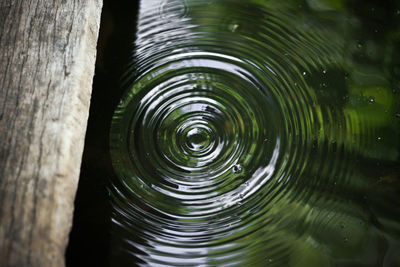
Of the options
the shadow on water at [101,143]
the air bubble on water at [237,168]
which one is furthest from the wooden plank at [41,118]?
the air bubble on water at [237,168]

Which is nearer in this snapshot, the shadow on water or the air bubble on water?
the shadow on water

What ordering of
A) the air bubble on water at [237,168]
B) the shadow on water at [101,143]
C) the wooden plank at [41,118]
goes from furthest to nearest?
the air bubble on water at [237,168] → the shadow on water at [101,143] → the wooden plank at [41,118]

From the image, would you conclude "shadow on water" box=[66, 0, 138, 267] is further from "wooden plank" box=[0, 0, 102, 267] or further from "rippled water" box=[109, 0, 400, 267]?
"wooden plank" box=[0, 0, 102, 267]

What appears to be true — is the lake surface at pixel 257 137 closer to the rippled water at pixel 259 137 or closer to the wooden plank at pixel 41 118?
the rippled water at pixel 259 137

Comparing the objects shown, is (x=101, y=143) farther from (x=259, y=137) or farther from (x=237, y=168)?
(x=259, y=137)

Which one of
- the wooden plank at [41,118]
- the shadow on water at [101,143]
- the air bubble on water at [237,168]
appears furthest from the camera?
the air bubble on water at [237,168]

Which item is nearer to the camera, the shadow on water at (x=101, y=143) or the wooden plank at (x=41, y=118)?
the wooden plank at (x=41, y=118)

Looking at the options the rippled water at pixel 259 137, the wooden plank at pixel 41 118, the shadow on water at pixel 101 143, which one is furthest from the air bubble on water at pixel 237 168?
the wooden plank at pixel 41 118

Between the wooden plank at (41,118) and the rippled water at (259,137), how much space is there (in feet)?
1.71

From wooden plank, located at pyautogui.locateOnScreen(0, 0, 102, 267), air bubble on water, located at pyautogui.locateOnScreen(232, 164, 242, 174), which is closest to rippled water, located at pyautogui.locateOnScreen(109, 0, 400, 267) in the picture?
air bubble on water, located at pyautogui.locateOnScreen(232, 164, 242, 174)

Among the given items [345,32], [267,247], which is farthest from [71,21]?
[345,32]

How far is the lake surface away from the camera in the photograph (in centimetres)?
155

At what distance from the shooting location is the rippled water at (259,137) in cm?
155

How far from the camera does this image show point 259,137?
5.76 feet
